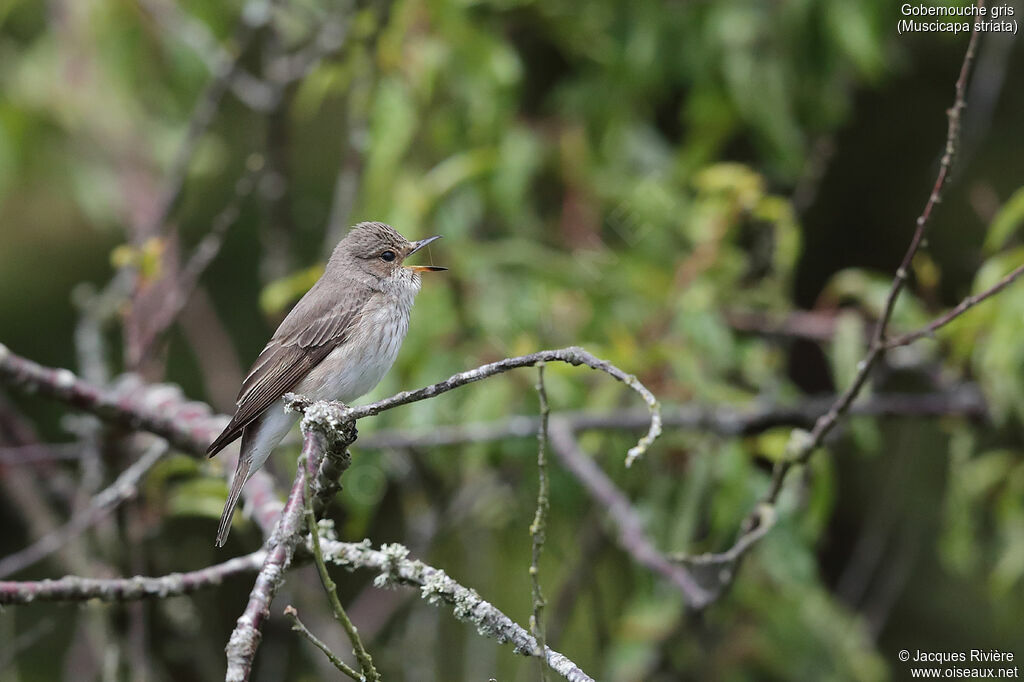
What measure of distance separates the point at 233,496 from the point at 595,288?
6.71ft

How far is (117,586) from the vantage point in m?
2.51

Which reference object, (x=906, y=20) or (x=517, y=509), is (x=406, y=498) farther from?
(x=906, y=20)

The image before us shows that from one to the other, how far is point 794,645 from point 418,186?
2602 mm

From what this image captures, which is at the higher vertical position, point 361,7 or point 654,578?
point 361,7

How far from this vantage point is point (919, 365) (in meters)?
4.67

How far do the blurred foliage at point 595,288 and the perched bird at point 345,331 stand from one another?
39 cm

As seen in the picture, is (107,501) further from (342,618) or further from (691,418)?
(691,418)

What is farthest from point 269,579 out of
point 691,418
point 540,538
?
point 691,418

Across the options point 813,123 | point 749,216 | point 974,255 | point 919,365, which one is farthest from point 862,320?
point 974,255

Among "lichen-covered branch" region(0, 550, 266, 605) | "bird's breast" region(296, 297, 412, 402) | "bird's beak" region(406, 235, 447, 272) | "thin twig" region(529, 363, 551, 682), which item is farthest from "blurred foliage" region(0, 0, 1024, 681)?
"thin twig" region(529, 363, 551, 682)

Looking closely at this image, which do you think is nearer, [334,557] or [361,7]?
[334,557]

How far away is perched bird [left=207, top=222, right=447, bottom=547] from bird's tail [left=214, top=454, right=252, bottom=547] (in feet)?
0.45

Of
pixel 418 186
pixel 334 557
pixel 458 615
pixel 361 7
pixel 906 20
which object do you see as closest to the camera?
pixel 458 615

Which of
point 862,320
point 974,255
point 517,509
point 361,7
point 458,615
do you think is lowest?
point 458,615
